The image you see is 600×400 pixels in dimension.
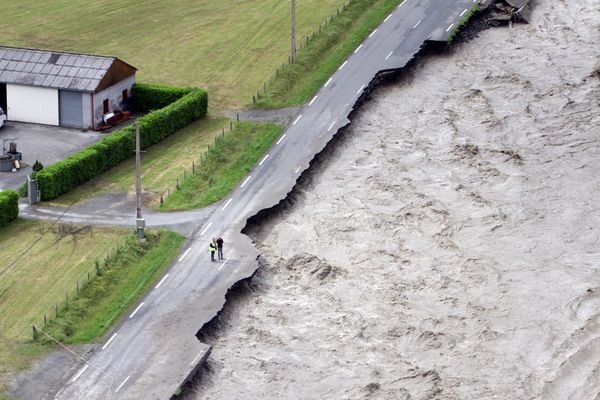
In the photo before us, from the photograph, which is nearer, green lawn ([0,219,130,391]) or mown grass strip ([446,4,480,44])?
green lawn ([0,219,130,391])

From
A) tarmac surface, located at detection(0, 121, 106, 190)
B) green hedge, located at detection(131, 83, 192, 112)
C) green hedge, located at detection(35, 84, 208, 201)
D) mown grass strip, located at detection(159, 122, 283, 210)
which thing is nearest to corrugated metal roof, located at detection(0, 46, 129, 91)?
tarmac surface, located at detection(0, 121, 106, 190)

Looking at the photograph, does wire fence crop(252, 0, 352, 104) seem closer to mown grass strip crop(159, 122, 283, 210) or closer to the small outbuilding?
mown grass strip crop(159, 122, 283, 210)

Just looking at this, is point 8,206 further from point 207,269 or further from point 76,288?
point 207,269

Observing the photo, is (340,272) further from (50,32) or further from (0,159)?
(50,32)

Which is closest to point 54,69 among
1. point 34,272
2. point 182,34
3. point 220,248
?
point 182,34

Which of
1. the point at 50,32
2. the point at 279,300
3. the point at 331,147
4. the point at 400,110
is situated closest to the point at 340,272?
the point at 279,300

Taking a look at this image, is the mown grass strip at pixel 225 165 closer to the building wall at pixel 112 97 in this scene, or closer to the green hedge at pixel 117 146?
the green hedge at pixel 117 146

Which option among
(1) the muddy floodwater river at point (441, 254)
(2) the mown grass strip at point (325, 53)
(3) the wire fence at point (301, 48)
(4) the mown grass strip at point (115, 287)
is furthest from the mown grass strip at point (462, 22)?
(4) the mown grass strip at point (115, 287)
